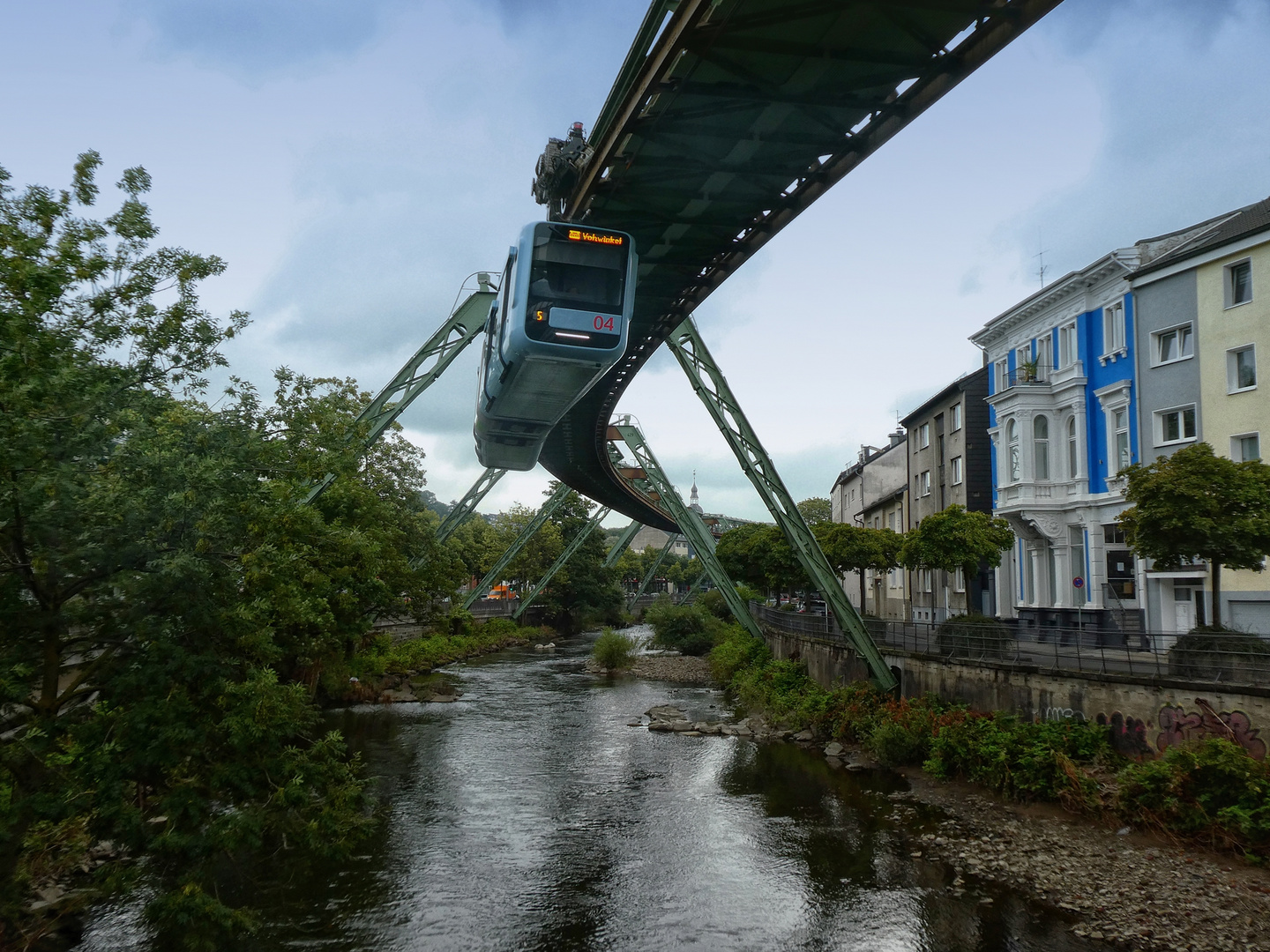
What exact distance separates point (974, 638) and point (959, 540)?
5045 mm

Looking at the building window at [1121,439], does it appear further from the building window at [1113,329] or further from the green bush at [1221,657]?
the green bush at [1221,657]

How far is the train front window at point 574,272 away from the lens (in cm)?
1471

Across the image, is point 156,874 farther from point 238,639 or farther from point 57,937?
point 238,639

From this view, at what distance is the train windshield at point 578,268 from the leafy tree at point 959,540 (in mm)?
14495

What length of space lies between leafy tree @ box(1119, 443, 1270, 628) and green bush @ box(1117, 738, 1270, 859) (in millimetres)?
3677

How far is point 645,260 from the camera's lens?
17.5 m

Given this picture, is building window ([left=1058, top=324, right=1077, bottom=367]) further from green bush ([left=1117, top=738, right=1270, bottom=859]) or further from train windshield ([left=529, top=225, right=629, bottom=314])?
train windshield ([left=529, top=225, right=629, bottom=314])

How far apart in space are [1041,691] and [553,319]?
485 inches

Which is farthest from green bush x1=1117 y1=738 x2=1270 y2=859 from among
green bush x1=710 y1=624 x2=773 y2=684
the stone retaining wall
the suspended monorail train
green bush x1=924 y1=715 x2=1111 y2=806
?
green bush x1=710 y1=624 x2=773 y2=684

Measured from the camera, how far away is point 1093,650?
19.8 m

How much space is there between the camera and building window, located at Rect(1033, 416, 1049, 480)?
2952cm

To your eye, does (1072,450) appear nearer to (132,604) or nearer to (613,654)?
(613,654)

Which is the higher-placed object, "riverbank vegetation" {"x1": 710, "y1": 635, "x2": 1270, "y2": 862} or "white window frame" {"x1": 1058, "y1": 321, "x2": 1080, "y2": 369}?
"white window frame" {"x1": 1058, "y1": 321, "x2": 1080, "y2": 369}

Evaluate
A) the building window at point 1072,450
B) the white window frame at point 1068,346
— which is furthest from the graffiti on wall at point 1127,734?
the white window frame at point 1068,346
